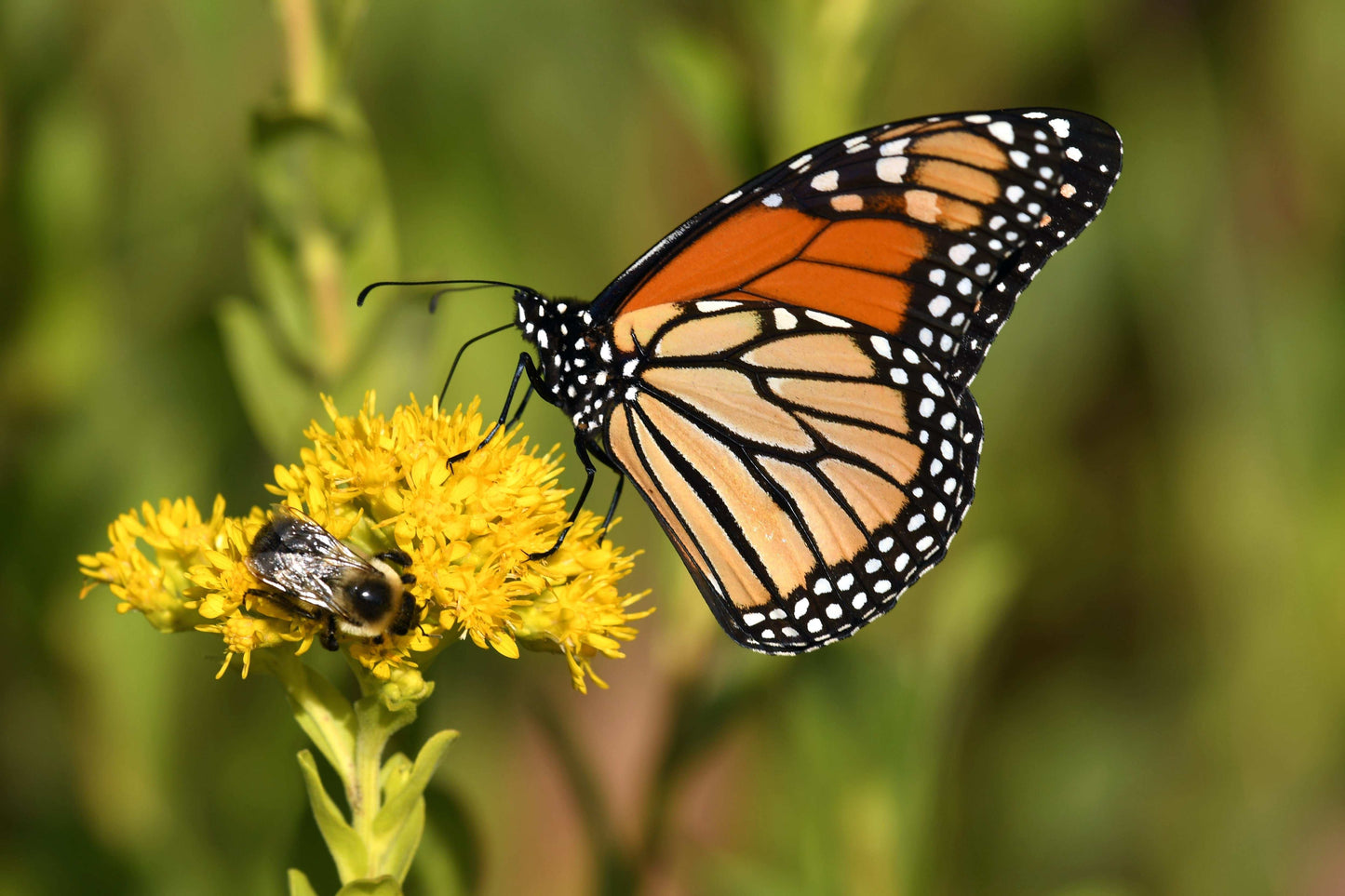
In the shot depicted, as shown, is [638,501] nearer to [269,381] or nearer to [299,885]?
[269,381]

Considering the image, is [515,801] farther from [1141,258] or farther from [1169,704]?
[1141,258]

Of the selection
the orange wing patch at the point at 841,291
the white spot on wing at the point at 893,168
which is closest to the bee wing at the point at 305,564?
the orange wing patch at the point at 841,291

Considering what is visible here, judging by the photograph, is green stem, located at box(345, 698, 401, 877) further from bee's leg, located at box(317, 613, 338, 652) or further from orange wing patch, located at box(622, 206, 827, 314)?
orange wing patch, located at box(622, 206, 827, 314)

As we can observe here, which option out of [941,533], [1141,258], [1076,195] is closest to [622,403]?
[941,533]

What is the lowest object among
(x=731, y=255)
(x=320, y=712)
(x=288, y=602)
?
(x=320, y=712)

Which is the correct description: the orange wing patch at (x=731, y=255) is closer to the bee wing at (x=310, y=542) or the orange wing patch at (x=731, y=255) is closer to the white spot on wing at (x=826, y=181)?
the white spot on wing at (x=826, y=181)

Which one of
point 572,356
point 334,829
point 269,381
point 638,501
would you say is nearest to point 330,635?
point 334,829

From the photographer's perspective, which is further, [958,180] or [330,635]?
[958,180]
